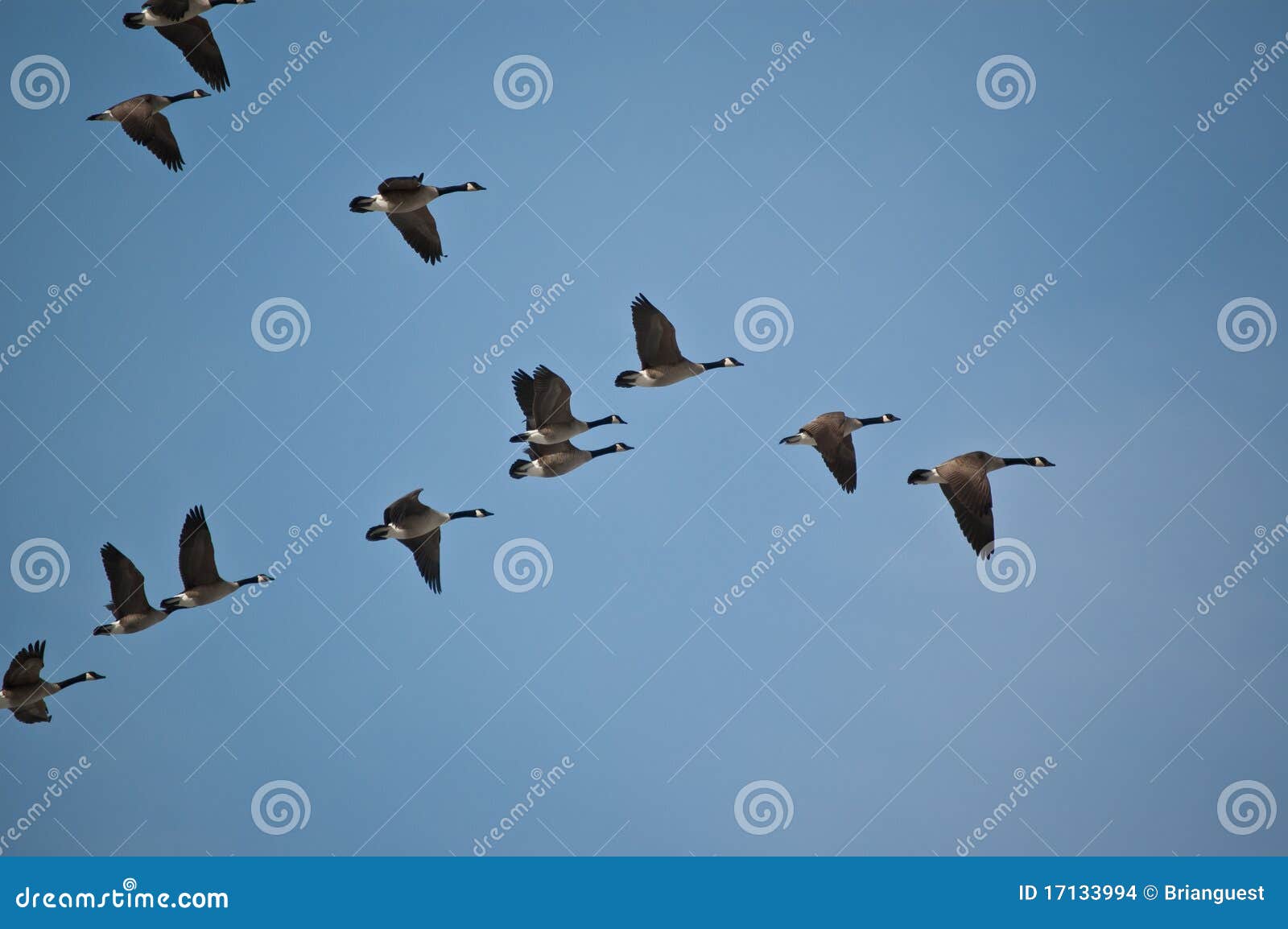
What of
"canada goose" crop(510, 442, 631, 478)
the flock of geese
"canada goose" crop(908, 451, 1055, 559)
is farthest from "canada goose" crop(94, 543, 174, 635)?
"canada goose" crop(908, 451, 1055, 559)

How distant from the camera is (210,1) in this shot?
1947cm

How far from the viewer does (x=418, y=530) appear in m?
21.2

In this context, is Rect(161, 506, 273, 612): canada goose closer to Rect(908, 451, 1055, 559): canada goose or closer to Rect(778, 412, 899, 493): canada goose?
Rect(778, 412, 899, 493): canada goose

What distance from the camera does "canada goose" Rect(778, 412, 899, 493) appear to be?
65.0 feet

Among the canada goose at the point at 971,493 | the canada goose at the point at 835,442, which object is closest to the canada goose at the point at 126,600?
the canada goose at the point at 835,442

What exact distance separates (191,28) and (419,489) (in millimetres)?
6496

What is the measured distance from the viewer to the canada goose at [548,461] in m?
20.6

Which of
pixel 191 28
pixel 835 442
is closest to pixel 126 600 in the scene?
pixel 191 28

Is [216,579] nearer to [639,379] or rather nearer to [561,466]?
[561,466]

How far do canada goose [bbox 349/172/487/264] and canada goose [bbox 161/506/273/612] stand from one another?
171 inches

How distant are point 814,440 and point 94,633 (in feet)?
31.0
